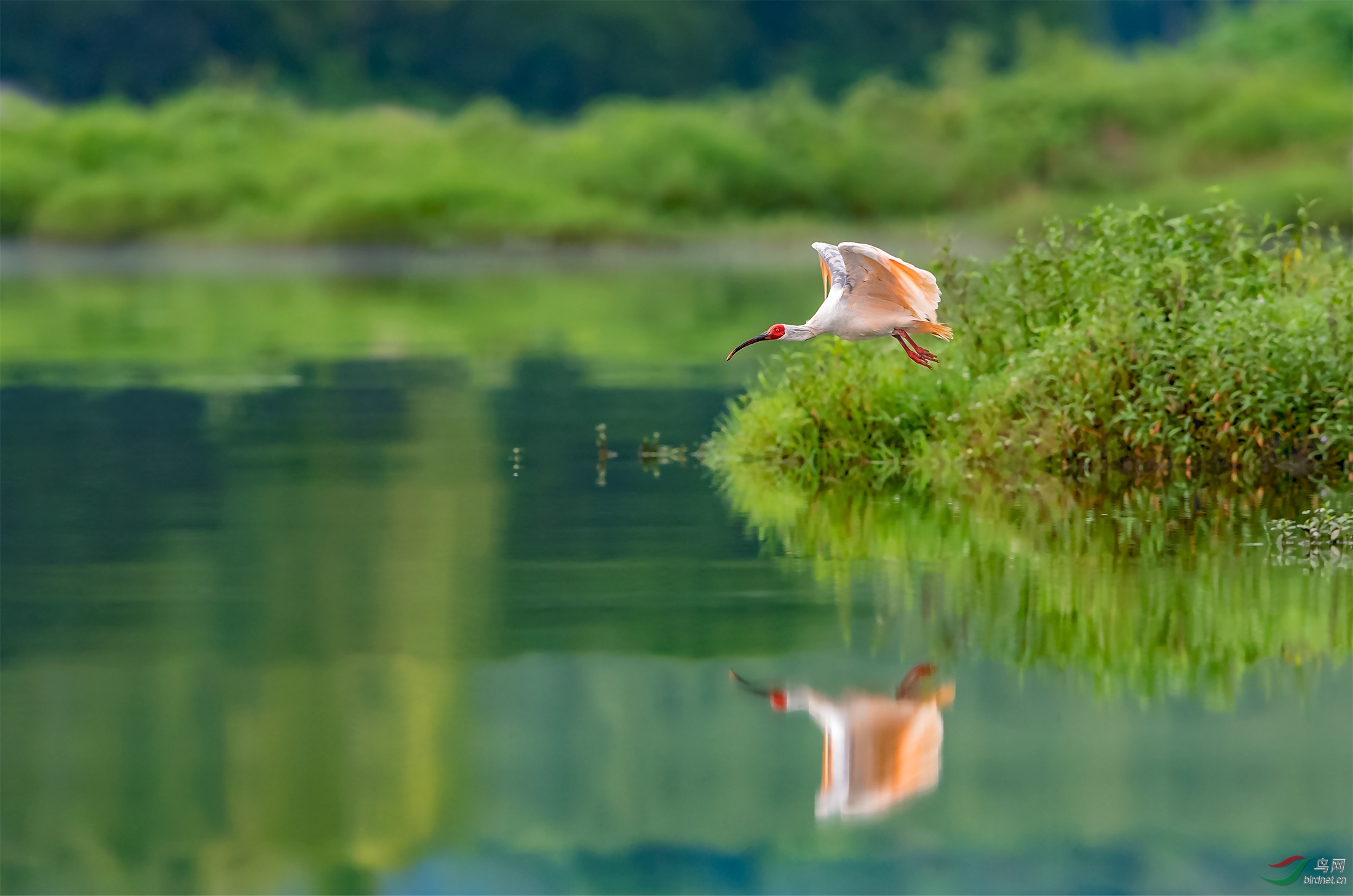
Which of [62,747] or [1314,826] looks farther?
[62,747]

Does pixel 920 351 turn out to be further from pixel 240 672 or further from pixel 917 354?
pixel 240 672

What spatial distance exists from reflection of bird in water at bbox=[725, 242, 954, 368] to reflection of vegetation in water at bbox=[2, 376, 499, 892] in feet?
5.71

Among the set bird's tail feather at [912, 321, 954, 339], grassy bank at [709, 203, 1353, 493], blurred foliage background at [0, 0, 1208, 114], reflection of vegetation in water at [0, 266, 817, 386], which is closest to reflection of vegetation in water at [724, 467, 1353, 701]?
grassy bank at [709, 203, 1353, 493]

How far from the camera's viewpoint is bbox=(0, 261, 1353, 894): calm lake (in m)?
5.98

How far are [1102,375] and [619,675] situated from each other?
4.92 metres

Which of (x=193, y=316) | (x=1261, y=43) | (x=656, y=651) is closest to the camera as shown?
(x=656, y=651)

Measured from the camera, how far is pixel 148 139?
50281mm

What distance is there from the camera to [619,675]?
772cm

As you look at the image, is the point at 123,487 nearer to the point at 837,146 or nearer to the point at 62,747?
the point at 62,747

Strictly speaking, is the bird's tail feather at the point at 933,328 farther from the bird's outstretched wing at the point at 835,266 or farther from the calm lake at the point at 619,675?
the calm lake at the point at 619,675

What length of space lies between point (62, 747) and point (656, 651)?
209cm

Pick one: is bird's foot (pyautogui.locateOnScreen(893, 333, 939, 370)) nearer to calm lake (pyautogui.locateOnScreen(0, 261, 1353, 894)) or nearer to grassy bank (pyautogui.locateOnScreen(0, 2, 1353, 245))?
calm lake (pyautogui.locateOnScreen(0, 261, 1353, 894))

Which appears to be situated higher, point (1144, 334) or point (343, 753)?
point (1144, 334)

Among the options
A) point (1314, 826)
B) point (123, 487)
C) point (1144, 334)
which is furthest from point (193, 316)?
point (1314, 826)
